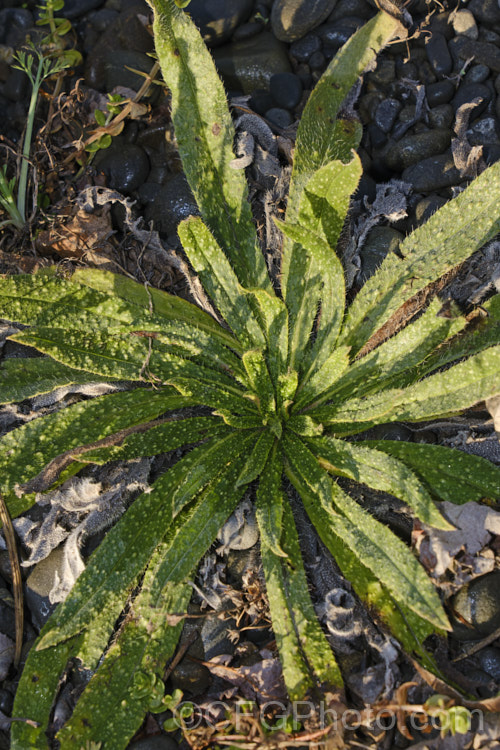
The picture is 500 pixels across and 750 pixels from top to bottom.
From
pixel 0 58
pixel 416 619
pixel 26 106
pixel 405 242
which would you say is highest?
pixel 0 58

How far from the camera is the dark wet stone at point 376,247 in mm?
2446

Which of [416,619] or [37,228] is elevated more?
[37,228]

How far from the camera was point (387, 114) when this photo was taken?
2.75 m

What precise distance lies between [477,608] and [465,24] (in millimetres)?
2634

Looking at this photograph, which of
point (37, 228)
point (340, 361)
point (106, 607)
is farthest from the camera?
point (37, 228)

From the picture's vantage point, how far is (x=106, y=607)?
194 centimetres

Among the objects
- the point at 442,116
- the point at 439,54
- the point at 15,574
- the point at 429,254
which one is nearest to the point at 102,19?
the point at 439,54

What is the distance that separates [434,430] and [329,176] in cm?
107

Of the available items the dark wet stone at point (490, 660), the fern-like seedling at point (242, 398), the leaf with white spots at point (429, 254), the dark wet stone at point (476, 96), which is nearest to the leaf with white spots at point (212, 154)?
the fern-like seedling at point (242, 398)

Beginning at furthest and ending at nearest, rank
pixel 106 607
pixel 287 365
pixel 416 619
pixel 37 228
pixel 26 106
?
1. pixel 26 106
2. pixel 37 228
3. pixel 287 365
4. pixel 106 607
5. pixel 416 619

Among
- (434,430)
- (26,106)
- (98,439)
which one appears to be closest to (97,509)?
(98,439)

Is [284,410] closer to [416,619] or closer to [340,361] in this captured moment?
[340,361]

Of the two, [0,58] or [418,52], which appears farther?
[0,58]

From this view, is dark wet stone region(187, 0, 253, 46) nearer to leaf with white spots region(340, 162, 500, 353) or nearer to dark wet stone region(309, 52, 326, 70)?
dark wet stone region(309, 52, 326, 70)
